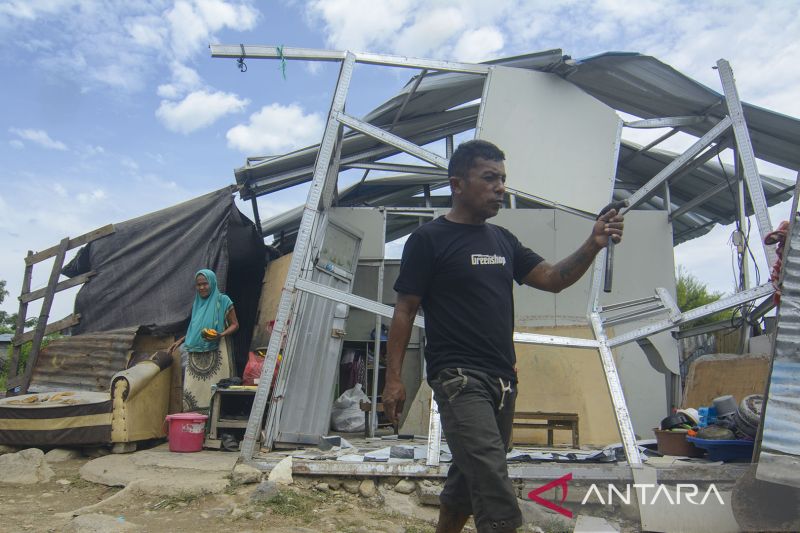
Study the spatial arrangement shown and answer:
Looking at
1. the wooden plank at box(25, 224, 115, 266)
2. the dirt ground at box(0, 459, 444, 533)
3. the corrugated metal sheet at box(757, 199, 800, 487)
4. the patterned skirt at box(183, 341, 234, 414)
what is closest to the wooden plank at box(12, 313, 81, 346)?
the wooden plank at box(25, 224, 115, 266)

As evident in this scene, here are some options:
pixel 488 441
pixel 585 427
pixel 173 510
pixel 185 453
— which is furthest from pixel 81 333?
pixel 488 441

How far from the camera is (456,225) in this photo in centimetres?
261

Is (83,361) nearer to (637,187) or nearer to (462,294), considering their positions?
(462,294)

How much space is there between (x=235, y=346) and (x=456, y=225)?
5559 mm

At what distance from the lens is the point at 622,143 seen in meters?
7.17

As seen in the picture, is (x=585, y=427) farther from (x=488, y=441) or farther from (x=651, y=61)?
(x=488, y=441)

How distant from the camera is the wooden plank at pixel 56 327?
22.5ft

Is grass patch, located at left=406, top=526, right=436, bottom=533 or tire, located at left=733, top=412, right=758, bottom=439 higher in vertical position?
tire, located at left=733, top=412, right=758, bottom=439

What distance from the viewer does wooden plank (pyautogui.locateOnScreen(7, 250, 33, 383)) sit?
6818 millimetres

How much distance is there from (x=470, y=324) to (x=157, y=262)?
5691mm

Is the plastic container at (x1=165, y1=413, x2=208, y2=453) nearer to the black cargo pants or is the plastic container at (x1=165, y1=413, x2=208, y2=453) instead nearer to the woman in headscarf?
the woman in headscarf

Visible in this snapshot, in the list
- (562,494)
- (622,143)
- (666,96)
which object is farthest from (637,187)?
(562,494)

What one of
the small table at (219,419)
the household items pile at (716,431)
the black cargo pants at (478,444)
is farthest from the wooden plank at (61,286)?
the household items pile at (716,431)

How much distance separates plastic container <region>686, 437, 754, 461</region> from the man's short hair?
8.50 feet
